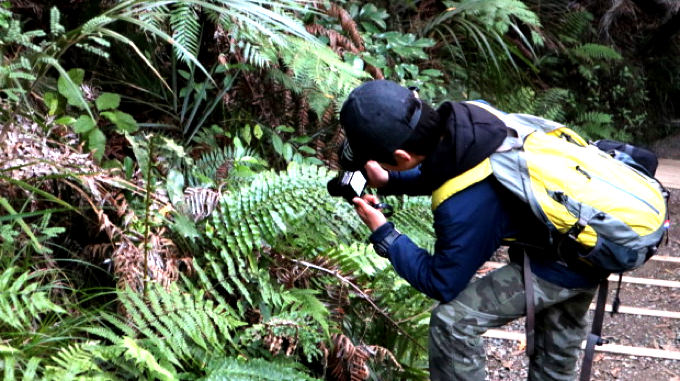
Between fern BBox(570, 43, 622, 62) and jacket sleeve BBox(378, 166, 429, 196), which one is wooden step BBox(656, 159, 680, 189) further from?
jacket sleeve BBox(378, 166, 429, 196)

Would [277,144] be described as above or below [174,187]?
below

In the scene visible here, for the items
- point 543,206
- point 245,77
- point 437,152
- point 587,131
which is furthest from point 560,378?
point 587,131

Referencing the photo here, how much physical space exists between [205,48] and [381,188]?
2333mm

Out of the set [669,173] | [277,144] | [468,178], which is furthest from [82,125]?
[669,173]

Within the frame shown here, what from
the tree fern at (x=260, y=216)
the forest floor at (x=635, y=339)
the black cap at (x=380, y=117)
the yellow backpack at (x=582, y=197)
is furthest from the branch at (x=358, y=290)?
the black cap at (x=380, y=117)

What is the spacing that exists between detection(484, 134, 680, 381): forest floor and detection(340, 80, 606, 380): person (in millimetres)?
1243

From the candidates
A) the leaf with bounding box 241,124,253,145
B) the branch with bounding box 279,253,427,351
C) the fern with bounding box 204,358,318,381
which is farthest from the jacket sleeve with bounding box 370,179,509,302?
the leaf with bounding box 241,124,253,145

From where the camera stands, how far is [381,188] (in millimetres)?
3334

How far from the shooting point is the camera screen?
3135mm

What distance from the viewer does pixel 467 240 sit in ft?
9.04

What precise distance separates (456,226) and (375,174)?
47 cm

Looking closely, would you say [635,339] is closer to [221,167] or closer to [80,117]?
[221,167]

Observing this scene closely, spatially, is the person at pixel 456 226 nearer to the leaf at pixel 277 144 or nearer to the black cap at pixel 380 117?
the black cap at pixel 380 117

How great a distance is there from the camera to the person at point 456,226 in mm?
2723
